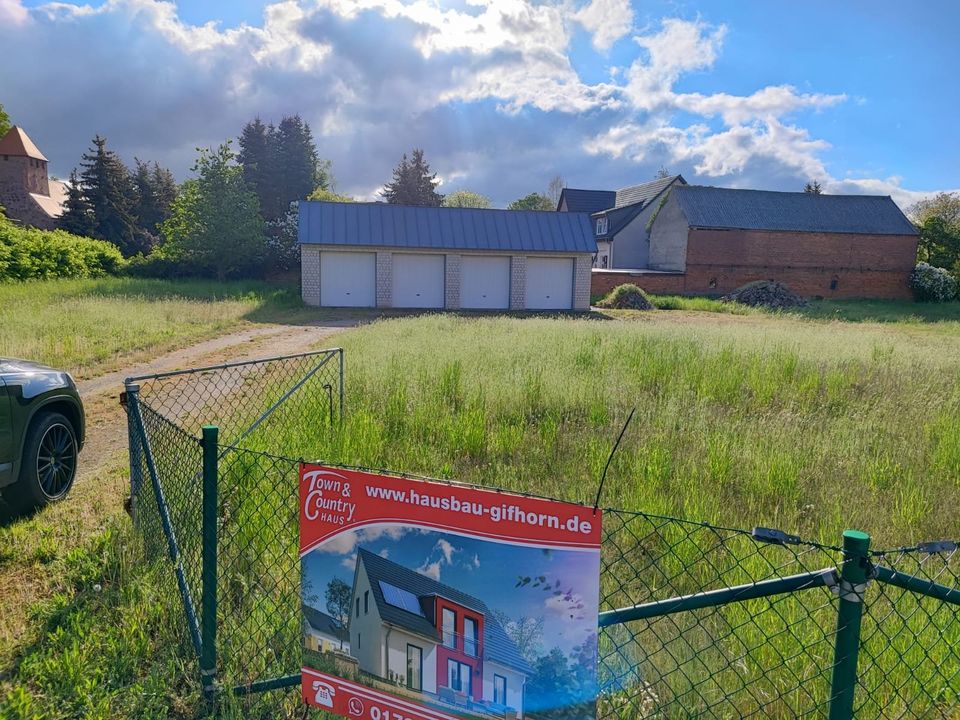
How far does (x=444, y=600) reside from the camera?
1.81 m

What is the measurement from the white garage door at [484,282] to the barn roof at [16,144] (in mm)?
51851

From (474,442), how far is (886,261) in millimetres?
40150

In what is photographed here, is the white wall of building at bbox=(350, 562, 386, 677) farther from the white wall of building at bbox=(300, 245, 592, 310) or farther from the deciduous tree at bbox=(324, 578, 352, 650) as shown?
the white wall of building at bbox=(300, 245, 592, 310)

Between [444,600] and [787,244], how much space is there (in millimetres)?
39702

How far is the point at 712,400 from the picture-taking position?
25.0ft

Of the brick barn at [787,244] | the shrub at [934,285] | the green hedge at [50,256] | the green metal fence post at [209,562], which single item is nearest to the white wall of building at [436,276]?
the brick barn at [787,244]

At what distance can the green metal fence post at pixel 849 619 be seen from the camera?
169 cm

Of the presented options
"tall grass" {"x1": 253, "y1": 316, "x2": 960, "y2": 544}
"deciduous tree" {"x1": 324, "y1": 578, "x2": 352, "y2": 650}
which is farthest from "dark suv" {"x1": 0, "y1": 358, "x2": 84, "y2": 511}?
"deciduous tree" {"x1": 324, "y1": 578, "x2": 352, "y2": 650}

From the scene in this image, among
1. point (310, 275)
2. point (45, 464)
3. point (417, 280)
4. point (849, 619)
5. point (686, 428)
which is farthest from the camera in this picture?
point (417, 280)

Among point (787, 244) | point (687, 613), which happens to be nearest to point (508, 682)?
point (687, 613)

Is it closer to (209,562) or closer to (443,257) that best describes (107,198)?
(443,257)

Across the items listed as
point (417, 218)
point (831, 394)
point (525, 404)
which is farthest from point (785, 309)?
point (525, 404)

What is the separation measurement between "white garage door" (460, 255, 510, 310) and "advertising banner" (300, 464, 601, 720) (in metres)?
25.8

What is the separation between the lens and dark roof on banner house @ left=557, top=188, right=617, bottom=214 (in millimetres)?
53125
